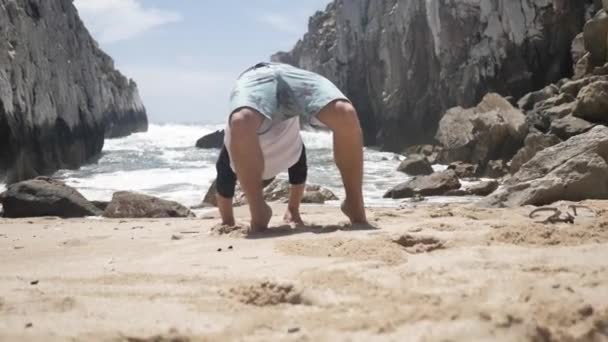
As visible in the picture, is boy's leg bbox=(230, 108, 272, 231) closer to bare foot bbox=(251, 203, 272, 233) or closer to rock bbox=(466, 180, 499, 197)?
bare foot bbox=(251, 203, 272, 233)

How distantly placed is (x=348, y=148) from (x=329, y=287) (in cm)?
155

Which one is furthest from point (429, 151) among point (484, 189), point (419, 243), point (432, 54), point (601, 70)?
point (419, 243)

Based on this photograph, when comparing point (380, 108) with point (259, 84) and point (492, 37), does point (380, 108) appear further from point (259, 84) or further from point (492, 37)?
point (259, 84)

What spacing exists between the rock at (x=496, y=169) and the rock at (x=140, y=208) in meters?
7.52

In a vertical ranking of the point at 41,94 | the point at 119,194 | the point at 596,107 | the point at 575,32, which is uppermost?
the point at 575,32

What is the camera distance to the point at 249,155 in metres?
2.93

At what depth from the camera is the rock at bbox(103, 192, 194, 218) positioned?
5.61 m

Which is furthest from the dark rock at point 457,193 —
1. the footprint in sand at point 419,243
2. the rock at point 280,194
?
the footprint in sand at point 419,243

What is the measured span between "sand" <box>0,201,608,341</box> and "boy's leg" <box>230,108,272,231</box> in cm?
26

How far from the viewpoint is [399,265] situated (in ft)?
6.10

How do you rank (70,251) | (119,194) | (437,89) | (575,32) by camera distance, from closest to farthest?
(70,251) < (119,194) < (575,32) < (437,89)

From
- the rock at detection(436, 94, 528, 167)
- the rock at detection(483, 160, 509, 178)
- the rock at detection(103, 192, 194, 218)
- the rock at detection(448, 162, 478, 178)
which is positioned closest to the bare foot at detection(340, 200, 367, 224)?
the rock at detection(103, 192, 194, 218)

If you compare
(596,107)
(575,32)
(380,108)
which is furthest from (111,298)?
(380,108)

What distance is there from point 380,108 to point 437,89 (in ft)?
22.6
